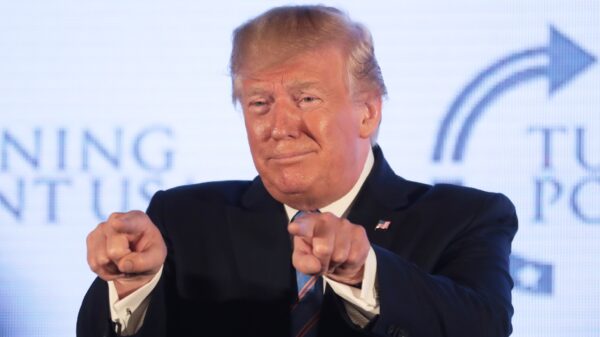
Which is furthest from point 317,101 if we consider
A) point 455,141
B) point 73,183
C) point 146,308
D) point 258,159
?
point 73,183

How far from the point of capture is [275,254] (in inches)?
82.5

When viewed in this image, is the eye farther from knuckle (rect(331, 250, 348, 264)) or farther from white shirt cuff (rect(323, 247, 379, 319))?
knuckle (rect(331, 250, 348, 264))

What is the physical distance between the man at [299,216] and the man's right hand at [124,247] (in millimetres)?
91

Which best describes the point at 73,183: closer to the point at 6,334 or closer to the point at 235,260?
the point at 6,334

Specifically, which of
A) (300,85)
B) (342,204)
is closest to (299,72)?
(300,85)

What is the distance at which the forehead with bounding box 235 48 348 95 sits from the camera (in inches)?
78.3

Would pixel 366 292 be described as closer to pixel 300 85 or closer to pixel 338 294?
pixel 338 294

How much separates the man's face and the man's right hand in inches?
17.1

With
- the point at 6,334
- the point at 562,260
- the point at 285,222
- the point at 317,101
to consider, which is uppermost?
the point at 317,101

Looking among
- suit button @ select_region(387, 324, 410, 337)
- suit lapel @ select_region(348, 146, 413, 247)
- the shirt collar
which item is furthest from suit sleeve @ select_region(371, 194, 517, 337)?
the shirt collar

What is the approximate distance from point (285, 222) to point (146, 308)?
0.41m

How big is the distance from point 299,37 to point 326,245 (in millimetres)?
657

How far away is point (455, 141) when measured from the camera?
2967mm

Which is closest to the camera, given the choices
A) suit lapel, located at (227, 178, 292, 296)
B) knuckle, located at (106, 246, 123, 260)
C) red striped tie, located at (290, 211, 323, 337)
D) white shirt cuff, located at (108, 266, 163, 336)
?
knuckle, located at (106, 246, 123, 260)
